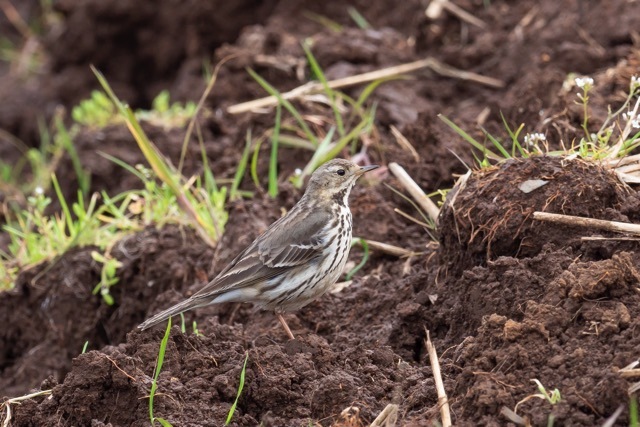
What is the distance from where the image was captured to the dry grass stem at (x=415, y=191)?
6293 millimetres

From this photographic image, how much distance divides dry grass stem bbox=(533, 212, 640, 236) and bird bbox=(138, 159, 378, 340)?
1286 millimetres

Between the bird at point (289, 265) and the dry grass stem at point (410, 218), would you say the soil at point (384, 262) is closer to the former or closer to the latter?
the dry grass stem at point (410, 218)

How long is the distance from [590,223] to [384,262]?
5.82 ft

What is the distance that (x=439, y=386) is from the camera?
4.50m

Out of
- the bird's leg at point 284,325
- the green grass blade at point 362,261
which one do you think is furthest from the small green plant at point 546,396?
the green grass blade at point 362,261

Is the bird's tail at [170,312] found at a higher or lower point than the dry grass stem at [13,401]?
lower

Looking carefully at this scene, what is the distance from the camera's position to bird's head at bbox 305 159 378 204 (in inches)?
251

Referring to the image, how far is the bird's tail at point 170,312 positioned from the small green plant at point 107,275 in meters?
1.57

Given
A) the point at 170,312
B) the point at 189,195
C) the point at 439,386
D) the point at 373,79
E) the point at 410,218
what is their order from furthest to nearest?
the point at 373,79 < the point at 189,195 < the point at 410,218 < the point at 170,312 < the point at 439,386

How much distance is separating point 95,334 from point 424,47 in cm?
423

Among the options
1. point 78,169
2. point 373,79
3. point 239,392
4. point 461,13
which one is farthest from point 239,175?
point 461,13

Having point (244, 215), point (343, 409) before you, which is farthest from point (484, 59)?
point (343, 409)

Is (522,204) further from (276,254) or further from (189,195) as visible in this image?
(189,195)

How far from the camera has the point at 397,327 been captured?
5477mm
